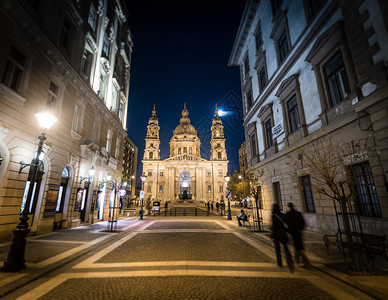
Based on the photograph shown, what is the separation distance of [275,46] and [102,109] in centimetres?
1566

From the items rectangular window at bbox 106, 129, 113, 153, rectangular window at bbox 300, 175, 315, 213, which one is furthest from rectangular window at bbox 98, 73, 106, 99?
rectangular window at bbox 300, 175, 315, 213

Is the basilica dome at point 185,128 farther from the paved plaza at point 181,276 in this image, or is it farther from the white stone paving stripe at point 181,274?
the white stone paving stripe at point 181,274

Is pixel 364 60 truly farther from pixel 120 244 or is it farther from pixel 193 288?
pixel 120 244

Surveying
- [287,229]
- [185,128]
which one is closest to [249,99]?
[287,229]

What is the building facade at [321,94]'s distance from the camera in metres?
6.99

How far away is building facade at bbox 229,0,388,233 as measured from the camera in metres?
6.99

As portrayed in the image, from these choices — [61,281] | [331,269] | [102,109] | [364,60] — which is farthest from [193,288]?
[102,109]

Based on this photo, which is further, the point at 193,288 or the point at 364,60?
the point at 364,60

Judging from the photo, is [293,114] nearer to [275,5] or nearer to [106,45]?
[275,5]

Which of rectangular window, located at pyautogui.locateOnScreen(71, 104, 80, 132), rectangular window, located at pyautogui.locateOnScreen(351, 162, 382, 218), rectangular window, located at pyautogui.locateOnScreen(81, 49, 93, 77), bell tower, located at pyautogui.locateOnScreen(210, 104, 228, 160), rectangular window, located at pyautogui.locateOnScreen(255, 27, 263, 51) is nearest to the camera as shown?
rectangular window, located at pyautogui.locateOnScreen(351, 162, 382, 218)

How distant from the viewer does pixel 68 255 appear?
6379 millimetres

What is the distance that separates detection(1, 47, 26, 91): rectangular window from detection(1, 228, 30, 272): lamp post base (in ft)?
22.6

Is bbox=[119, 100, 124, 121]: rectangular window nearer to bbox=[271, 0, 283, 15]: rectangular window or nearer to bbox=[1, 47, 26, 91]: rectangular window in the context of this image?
bbox=[1, 47, 26, 91]: rectangular window

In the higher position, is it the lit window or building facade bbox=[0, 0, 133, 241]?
the lit window
